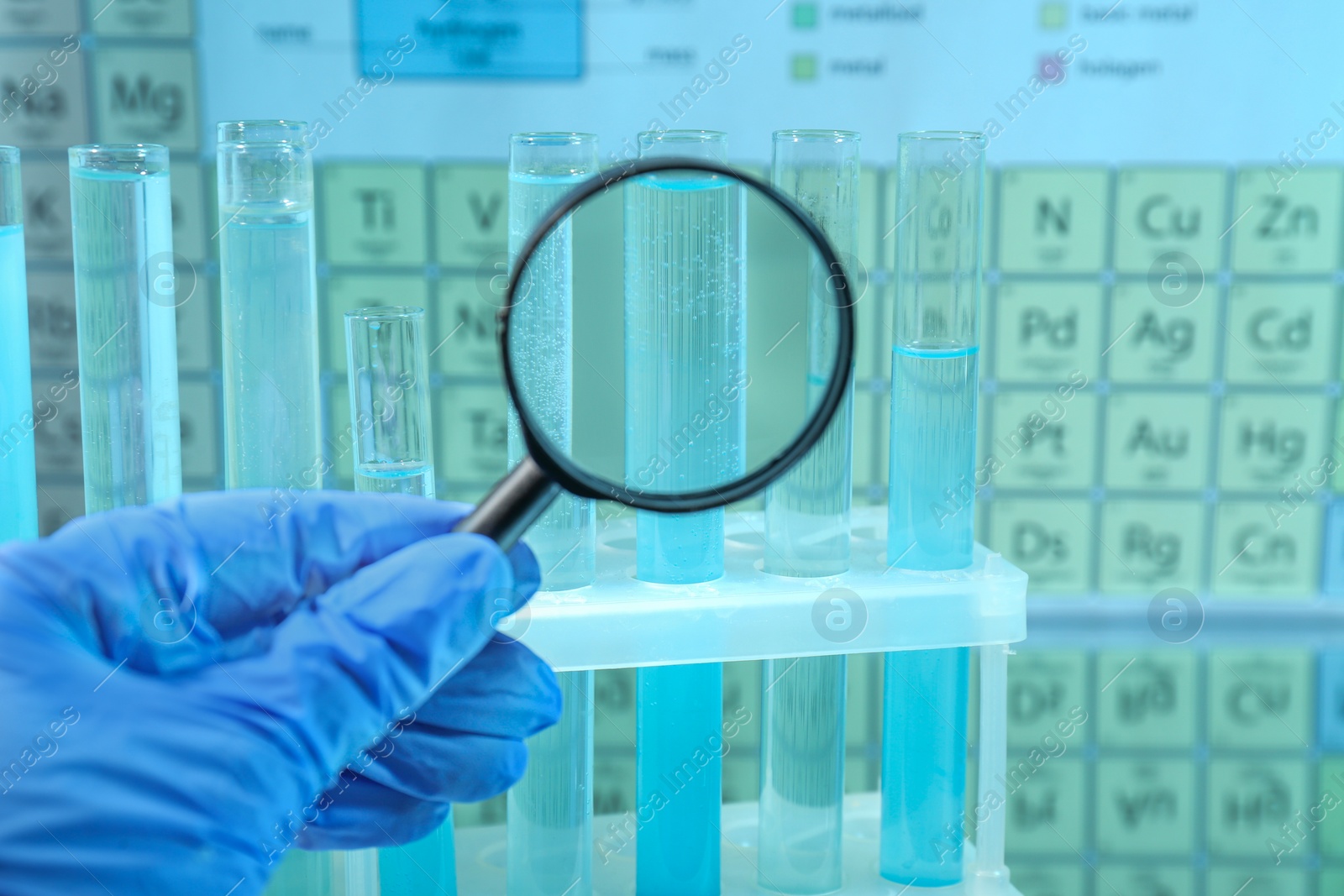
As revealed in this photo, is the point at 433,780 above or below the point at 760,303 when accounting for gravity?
below

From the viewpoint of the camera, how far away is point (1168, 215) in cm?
125

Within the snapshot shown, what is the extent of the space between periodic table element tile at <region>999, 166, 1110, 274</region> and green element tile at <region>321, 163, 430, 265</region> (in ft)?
2.02

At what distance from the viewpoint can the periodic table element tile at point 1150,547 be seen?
51.8 inches

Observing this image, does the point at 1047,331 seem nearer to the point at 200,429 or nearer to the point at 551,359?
the point at 551,359

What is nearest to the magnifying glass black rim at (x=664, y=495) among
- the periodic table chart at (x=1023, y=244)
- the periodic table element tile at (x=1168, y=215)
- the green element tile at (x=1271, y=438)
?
the periodic table chart at (x=1023, y=244)

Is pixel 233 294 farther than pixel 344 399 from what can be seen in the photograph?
No

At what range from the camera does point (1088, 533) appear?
132cm

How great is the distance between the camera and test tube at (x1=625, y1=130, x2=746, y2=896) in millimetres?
821

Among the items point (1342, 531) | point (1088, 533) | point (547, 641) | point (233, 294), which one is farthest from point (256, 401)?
point (1342, 531)

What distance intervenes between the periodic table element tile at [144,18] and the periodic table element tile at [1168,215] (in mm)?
987

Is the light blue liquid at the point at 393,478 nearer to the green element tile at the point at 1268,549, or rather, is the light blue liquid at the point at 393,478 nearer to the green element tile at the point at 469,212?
the green element tile at the point at 469,212

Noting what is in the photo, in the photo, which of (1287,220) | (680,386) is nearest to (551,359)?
(680,386)

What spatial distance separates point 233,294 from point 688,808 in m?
0.51

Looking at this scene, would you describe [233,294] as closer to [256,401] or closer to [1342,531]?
[256,401]
